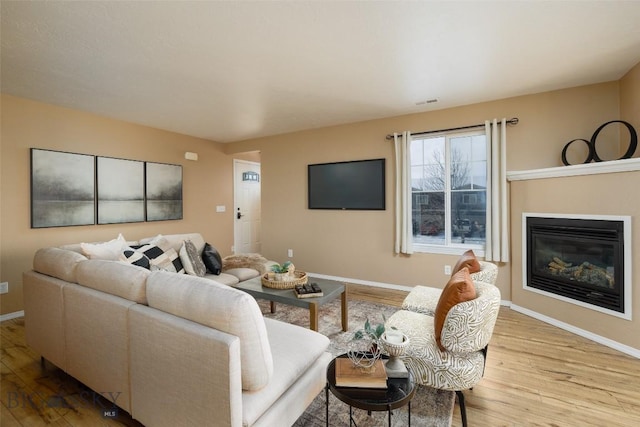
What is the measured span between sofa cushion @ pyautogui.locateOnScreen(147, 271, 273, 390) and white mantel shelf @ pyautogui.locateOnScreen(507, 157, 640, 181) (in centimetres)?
322

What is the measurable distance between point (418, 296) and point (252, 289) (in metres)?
1.51

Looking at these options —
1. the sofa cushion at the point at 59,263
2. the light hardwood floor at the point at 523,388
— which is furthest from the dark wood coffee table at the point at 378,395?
the sofa cushion at the point at 59,263

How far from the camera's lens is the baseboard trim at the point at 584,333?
2.42 m

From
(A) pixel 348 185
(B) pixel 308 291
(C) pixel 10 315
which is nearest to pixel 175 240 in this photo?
(B) pixel 308 291

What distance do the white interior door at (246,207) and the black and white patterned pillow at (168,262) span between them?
289 centimetres

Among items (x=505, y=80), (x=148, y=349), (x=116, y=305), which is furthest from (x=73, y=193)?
(x=505, y=80)

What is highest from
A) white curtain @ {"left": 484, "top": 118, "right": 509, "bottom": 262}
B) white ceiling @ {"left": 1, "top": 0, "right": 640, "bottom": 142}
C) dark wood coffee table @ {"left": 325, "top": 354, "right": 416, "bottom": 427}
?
white ceiling @ {"left": 1, "top": 0, "right": 640, "bottom": 142}

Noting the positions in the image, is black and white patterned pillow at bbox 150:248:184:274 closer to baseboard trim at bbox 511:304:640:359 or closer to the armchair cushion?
the armchair cushion

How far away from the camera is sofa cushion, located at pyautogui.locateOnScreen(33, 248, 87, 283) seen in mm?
1917

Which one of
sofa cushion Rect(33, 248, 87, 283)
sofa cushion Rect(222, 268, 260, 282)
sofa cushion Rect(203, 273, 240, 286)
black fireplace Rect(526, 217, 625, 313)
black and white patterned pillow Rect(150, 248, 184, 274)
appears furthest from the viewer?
sofa cushion Rect(222, 268, 260, 282)

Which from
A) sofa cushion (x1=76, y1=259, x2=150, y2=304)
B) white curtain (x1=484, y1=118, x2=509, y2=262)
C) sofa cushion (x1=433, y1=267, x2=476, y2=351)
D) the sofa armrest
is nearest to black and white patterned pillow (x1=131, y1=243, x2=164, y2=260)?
sofa cushion (x1=76, y1=259, x2=150, y2=304)

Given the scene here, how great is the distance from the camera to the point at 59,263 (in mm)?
1992

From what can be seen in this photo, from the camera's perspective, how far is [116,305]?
152 cm

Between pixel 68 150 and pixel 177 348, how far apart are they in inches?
149
